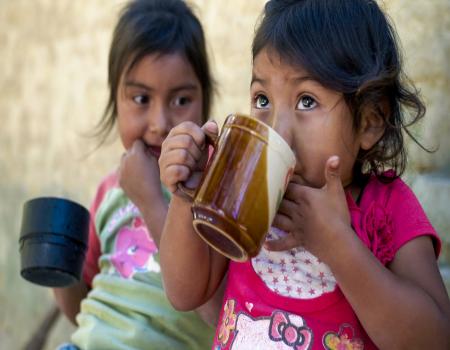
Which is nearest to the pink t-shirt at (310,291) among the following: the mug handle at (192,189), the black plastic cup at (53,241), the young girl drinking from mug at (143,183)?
the mug handle at (192,189)

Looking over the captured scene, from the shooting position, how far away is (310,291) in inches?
68.9

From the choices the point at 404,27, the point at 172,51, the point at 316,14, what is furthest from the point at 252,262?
the point at 404,27

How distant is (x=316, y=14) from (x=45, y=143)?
2.90 m

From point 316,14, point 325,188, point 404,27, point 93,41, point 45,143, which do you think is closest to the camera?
point 325,188

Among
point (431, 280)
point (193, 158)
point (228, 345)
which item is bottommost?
point (228, 345)

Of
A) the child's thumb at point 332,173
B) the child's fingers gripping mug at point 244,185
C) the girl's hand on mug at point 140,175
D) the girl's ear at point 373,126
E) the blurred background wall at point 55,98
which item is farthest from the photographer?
the blurred background wall at point 55,98

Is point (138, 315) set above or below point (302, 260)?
below

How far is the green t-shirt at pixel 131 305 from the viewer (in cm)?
232

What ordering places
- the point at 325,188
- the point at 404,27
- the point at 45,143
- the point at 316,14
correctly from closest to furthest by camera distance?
the point at 325,188, the point at 316,14, the point at 404,27, the point at 45,143

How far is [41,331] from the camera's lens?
14.0ft

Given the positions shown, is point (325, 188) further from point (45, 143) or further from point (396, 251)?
point (45, 143)

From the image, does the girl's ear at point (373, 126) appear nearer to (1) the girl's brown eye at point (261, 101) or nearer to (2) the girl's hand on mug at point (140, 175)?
(1) the girl's brown eye at point (261, 101)

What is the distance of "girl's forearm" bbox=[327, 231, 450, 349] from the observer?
62.9 inches

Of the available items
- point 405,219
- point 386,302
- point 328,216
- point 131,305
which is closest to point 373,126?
point 405,219
